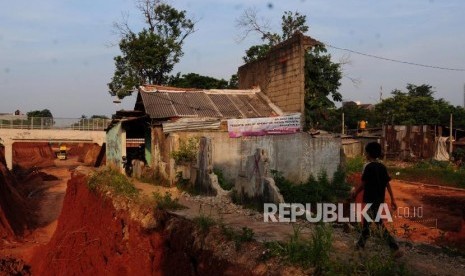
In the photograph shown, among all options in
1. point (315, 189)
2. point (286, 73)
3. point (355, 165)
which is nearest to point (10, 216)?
point (315, 189)

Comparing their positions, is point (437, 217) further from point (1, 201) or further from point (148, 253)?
point (1, 201)

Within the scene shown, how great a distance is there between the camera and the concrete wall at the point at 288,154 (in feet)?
49.9

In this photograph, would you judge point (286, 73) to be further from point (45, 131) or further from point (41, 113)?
point (41, 113)

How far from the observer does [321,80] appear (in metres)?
26.2

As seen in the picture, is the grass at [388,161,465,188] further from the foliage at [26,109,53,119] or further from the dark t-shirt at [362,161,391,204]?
the foliage at [26,109,53,119]

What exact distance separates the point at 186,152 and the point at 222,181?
2.45m

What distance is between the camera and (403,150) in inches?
1046

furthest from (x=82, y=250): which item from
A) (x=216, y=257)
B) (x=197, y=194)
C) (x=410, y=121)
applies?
(x=410, y=121)

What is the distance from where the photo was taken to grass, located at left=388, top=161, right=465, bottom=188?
19.8 metres

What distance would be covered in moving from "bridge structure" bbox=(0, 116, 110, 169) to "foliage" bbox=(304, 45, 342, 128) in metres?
18.1

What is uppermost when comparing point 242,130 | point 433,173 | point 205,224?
point 242,130

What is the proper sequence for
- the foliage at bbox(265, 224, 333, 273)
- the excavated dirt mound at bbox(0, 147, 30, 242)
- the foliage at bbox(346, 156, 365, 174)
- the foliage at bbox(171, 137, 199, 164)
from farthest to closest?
1. the foliage at bbox(346, 156, 365, 174)
2. the excavated dirt mound at bbox(0, 147, 30, 242)
3. the foliage at bbox(171, 137, 199, 164)
4. the foliage at bbox(265, 224, 333, 273)

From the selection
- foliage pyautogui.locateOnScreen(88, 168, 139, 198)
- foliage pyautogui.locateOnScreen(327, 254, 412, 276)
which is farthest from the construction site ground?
foliage pyautogui.locateOnScreen(88, 168, 139, 198)

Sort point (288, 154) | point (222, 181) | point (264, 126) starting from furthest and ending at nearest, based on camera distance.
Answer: point (264, 126) → point (288, 154) → point (222, 181)
